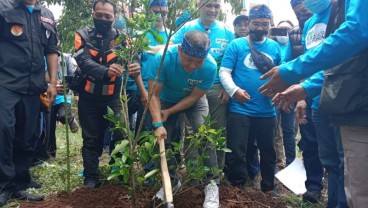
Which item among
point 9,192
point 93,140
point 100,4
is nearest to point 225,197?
point 93,140

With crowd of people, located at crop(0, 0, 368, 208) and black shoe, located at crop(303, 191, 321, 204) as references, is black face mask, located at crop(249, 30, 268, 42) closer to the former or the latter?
crowd of people, located at crop(0, 0, 368, 208)

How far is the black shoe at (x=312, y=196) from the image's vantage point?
3.75m

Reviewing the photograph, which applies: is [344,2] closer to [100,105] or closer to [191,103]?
[191,103]

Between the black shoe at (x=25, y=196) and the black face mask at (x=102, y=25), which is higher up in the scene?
the black face mask at (x=102, y=25)

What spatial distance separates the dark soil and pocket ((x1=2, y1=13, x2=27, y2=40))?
148 centimetres

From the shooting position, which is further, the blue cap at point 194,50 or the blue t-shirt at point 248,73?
the blue t-shirt at point 248,73

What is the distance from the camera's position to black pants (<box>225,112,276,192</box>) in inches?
155

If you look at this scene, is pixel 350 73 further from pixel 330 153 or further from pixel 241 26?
pixel 241 26

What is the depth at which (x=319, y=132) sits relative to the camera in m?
3.32

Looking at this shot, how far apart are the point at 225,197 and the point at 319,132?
1.02 metres

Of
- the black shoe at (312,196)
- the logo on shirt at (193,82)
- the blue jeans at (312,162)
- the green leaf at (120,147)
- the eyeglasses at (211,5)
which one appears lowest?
the black shoe at (312,196)

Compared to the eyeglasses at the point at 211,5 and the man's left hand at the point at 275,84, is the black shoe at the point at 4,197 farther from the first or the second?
the eyeglasses at the point at 211,5

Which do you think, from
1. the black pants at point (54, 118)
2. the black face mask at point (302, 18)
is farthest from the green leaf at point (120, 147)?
the black pants at point (54, 118)

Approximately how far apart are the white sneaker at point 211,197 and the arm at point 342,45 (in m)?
1.39
